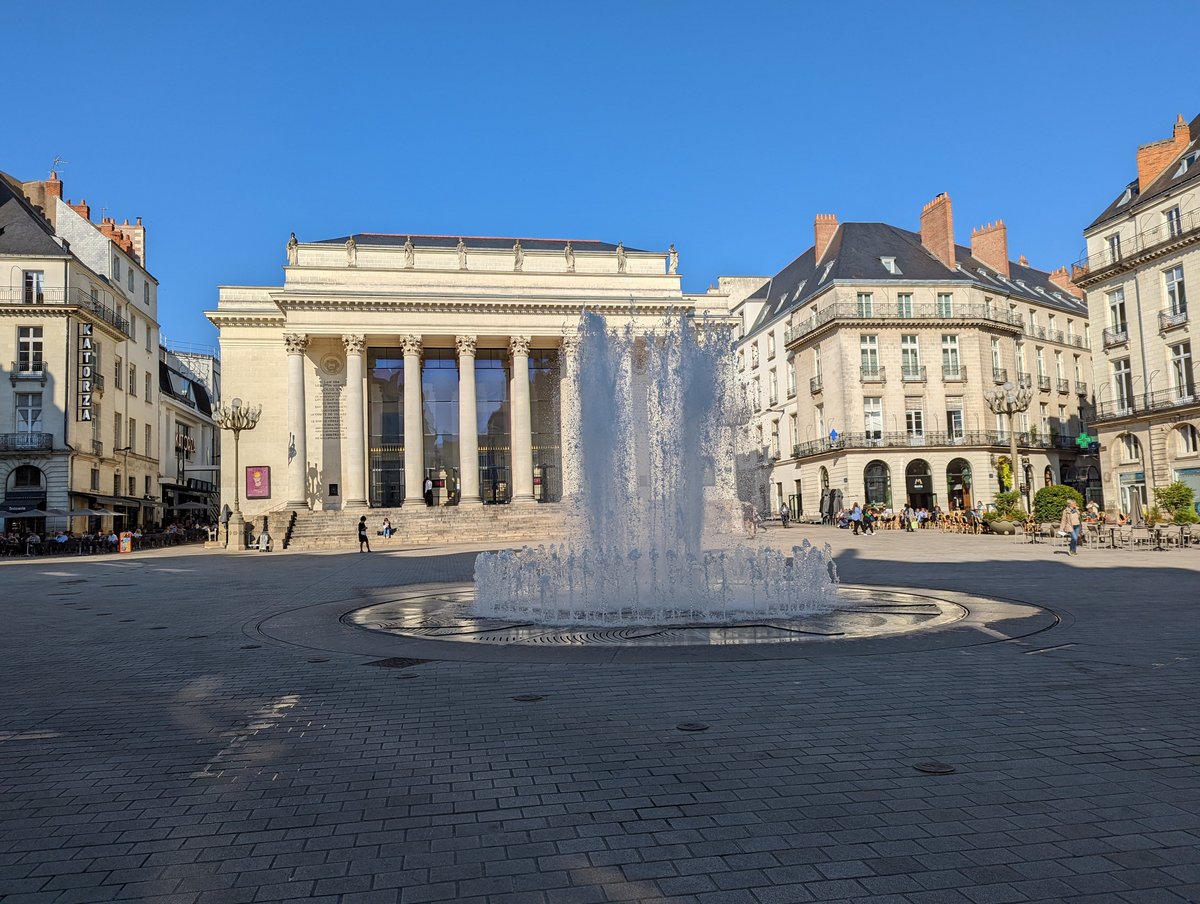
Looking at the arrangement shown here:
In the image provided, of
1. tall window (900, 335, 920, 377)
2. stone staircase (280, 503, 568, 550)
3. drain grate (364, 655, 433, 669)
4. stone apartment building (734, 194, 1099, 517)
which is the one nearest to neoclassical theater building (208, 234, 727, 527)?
stone staircase (280, 503, 568, 550)

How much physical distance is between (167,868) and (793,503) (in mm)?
54441

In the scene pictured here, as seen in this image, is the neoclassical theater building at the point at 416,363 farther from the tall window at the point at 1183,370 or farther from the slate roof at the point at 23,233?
the tall window at the point at 1183,370

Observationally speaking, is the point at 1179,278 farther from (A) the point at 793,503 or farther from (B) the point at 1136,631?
(B) the point at 1136,631

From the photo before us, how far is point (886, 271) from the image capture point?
5041 cm

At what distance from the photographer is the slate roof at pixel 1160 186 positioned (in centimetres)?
3731

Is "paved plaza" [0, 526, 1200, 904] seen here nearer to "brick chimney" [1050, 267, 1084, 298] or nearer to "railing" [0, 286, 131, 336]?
"railing" [0, 286, 131, 336]

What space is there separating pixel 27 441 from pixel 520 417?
25.6 meters

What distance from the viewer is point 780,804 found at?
13.7ft

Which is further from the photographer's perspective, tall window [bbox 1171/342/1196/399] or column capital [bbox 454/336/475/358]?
column capital [bbox 454/336/475/358]

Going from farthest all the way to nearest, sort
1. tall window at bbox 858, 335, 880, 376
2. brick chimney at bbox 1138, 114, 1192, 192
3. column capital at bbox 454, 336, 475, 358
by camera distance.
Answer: tall window at bbox 858, 335, 880, 376 < column capital at bbox 454, 336, 475, 358 < brick chimney at bbox 1138, 114, 1192, 192

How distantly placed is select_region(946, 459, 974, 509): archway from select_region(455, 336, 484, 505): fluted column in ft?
91.5

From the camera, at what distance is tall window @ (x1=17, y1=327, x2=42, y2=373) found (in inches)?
1693

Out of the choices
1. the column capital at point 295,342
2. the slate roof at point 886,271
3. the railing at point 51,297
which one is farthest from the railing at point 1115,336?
the railing at point 51,297

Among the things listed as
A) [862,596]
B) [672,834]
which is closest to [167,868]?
[672,834]
